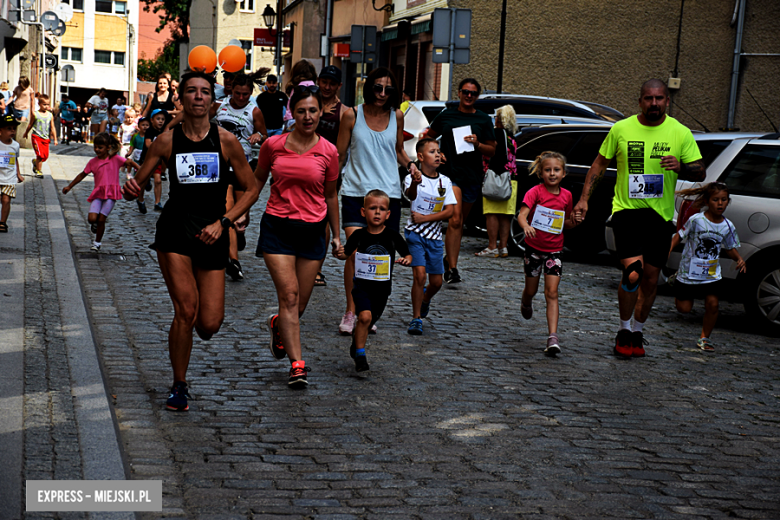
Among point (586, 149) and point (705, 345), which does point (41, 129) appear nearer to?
point (586, 149)

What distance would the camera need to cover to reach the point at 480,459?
4977 mm

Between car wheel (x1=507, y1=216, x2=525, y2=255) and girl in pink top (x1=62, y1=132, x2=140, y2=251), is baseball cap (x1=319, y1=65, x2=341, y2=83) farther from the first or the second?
car wheel (x1=507, y1=216, x2=525, y2=255)

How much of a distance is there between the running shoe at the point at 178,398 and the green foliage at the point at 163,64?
76051 mm

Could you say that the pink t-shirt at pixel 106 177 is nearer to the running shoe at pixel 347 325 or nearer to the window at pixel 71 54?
the running shoe at pixel 347 325

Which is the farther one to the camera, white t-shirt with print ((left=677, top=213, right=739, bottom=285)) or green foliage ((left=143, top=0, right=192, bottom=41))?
green foliage ((left=143, top=0, right=192, bottom=41))

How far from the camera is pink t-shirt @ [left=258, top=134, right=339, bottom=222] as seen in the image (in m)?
6.26

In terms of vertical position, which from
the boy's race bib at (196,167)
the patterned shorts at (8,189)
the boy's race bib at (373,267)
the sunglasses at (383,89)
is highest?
the sunglasses at (383,89)

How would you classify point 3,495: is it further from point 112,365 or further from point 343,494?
point 112,365

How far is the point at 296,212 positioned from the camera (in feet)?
20.5

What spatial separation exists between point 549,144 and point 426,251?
530cm

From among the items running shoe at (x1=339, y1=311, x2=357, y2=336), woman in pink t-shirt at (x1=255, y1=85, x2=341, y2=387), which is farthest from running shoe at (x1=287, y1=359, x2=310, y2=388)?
running shoe at (x1=339, y1=311, x2=357, y2=336)

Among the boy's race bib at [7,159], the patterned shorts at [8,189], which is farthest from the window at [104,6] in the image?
the patterned shorts at [8,189]

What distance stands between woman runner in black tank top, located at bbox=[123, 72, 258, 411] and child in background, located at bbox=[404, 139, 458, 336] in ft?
7.71

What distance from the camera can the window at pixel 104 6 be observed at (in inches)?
3221
